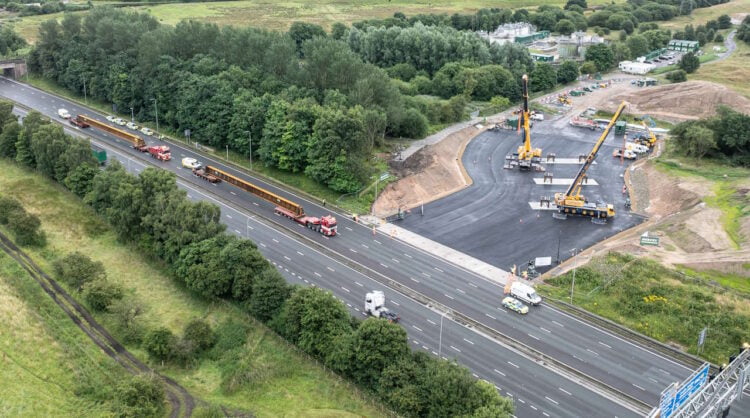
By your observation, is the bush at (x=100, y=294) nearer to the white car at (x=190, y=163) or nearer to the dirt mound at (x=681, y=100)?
the white car at (x=190, y=163)

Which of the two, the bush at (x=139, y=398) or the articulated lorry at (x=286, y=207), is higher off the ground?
the articulated lorry at (x=286, y=207)

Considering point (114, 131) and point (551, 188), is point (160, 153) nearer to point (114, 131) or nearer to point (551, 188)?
point (114, 131)

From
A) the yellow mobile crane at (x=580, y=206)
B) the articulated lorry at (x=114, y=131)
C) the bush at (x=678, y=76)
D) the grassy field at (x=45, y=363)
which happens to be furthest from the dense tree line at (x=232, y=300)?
the bush at (x=678, y=76)

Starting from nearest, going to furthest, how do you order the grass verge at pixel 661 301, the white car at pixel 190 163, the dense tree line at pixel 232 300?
the dense tree line at pixel 232 300 → the grass verge at pixel 661 301 → the white car at pixel 190 163

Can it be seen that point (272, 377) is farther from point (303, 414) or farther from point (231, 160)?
point (231, 160)

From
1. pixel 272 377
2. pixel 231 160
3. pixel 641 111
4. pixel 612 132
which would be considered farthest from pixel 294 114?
pixel 641 111

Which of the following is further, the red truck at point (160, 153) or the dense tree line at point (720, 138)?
the red truck at point (160, 153)

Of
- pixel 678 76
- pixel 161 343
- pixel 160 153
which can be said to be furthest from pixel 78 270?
pixel 678 76
